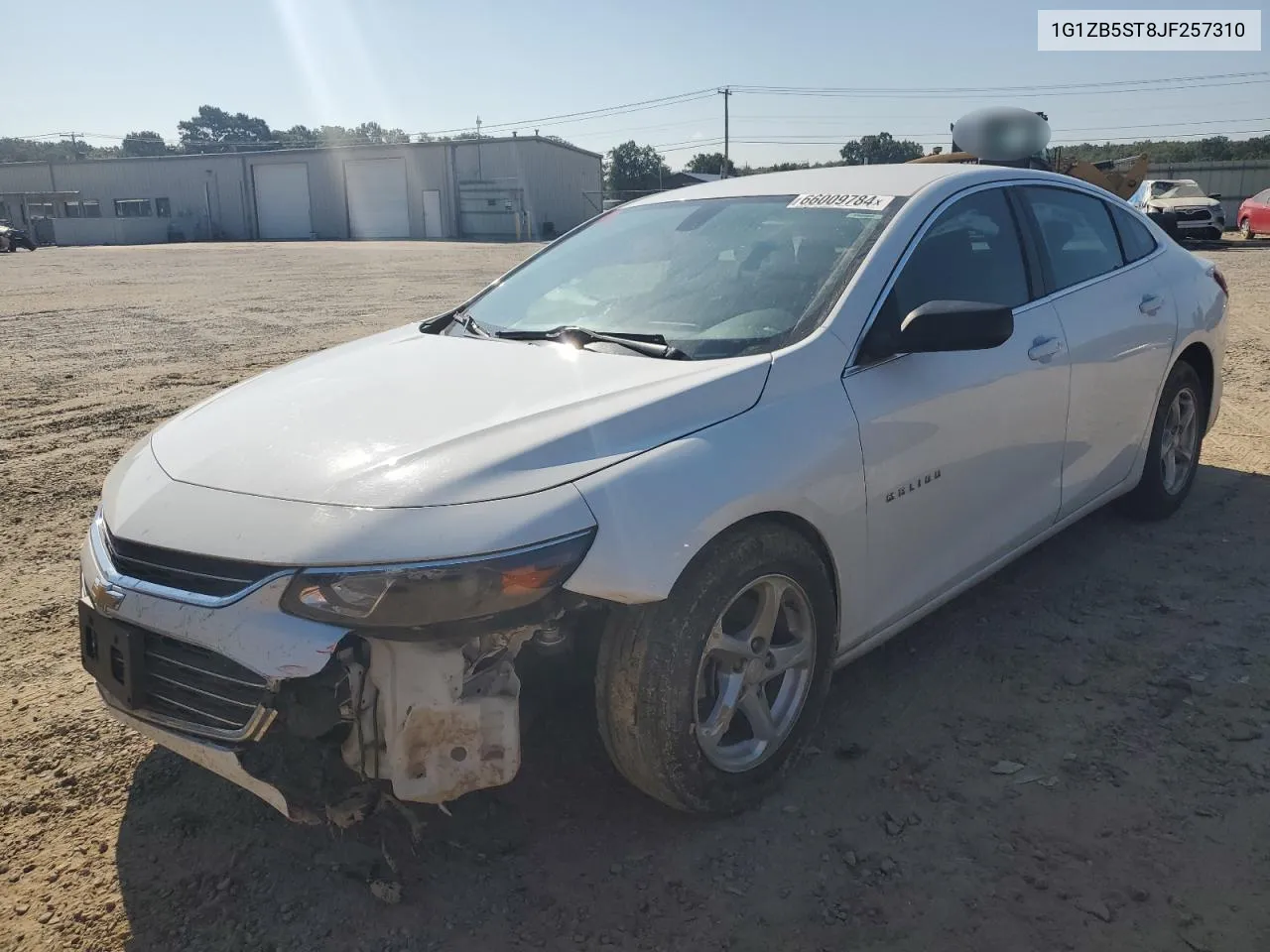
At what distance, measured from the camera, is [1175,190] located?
2672 cm

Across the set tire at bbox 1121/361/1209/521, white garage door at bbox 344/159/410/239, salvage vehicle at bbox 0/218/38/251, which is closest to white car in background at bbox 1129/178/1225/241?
tire at bbox 1121/361/1209/521

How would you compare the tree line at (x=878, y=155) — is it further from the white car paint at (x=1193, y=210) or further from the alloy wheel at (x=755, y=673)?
the alloy wheel at (x=755, y=673)

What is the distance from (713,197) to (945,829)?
93.8 inches

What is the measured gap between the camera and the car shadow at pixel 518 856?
2293mm

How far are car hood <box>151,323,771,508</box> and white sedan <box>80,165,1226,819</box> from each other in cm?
1

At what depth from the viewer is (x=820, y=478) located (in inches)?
105

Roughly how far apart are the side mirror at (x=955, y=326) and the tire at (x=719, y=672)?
0.73m

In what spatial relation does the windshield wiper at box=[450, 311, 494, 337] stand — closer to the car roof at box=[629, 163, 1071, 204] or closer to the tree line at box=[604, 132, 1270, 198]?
the car roof at box=[629, 163, 1071, 204]

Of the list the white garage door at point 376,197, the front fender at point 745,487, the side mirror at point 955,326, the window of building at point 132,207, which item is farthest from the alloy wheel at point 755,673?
the window of building at point 132,207

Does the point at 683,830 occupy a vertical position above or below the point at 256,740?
below

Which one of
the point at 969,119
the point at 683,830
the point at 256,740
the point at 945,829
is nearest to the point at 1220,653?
the point at 945,829

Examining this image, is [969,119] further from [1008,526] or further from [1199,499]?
[1008,526]

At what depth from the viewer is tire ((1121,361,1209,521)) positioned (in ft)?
14.9

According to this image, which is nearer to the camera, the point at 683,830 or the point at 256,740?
the point at 256,740
